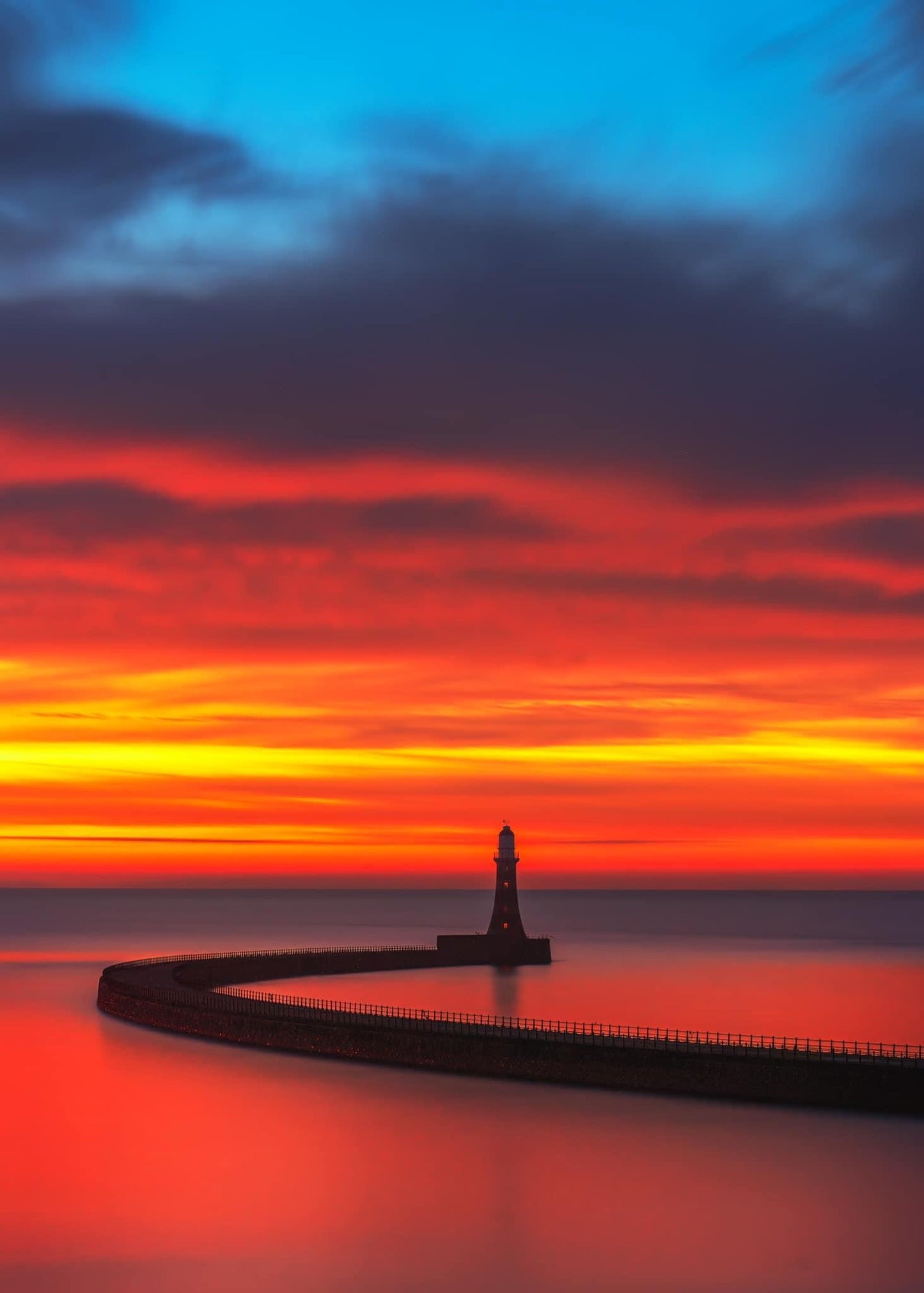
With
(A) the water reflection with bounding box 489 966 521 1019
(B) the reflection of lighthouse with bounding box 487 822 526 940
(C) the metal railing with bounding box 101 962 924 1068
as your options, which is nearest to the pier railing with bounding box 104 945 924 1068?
(C) the metal railing with bounding box 101 962 924 1068

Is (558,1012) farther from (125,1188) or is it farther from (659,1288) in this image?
(659,1288)

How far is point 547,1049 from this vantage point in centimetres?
4872

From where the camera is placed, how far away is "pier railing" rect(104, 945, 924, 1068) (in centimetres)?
4644

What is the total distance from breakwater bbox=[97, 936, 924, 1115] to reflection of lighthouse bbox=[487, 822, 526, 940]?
22.6 m

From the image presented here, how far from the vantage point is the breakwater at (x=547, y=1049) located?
1677 inches

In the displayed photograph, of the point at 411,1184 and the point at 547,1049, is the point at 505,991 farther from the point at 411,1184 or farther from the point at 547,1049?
the point at 411,1184

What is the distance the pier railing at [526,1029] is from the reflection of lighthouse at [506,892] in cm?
1979

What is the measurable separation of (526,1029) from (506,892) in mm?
44528

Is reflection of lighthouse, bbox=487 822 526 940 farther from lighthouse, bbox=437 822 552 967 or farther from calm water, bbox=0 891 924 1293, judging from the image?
calm water, bbox=0 891 924 1293

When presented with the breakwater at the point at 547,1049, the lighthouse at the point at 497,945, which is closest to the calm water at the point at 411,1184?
the breakwater at the point at 547,1049

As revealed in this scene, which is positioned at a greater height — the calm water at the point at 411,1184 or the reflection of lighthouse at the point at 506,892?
the reflection of lighthouse at the point at 506,892

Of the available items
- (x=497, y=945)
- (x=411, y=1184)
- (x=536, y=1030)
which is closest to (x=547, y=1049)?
(x=536, y=1030)

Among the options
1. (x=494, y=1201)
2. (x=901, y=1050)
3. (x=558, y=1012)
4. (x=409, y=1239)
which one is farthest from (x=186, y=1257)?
(x=558, y=1012)

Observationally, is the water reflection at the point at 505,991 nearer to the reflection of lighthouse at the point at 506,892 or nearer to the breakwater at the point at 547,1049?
the reflection of lighthouse at the point at 506,892
